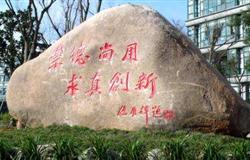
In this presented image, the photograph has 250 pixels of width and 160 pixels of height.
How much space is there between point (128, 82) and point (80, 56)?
1.39 meters

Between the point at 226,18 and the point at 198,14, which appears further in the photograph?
the point at 198,14

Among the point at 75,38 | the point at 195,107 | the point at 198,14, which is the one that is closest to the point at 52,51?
the point at 75,38

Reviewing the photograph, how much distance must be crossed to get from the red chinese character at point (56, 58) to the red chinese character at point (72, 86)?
1.68 feet

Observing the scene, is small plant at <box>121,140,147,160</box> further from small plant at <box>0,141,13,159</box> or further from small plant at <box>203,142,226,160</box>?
small plant at <box>0,141,13,159</box>

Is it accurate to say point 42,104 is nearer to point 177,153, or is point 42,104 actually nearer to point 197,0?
point 177,153

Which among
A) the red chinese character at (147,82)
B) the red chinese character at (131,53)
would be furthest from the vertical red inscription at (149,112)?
the red chinese character at (131,53)

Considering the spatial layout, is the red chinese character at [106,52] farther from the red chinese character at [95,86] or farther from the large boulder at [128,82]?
the red chinese character at [95,86]

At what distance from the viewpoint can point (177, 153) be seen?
6.93m

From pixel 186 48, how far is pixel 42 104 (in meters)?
3.57

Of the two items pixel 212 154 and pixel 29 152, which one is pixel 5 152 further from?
pixel 212 154

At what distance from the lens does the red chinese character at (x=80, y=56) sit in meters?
11.8

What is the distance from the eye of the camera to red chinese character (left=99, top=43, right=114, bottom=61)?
37.5 ft

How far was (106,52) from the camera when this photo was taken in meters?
11.5

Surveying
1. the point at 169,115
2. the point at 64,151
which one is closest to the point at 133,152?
the point at 64,151
